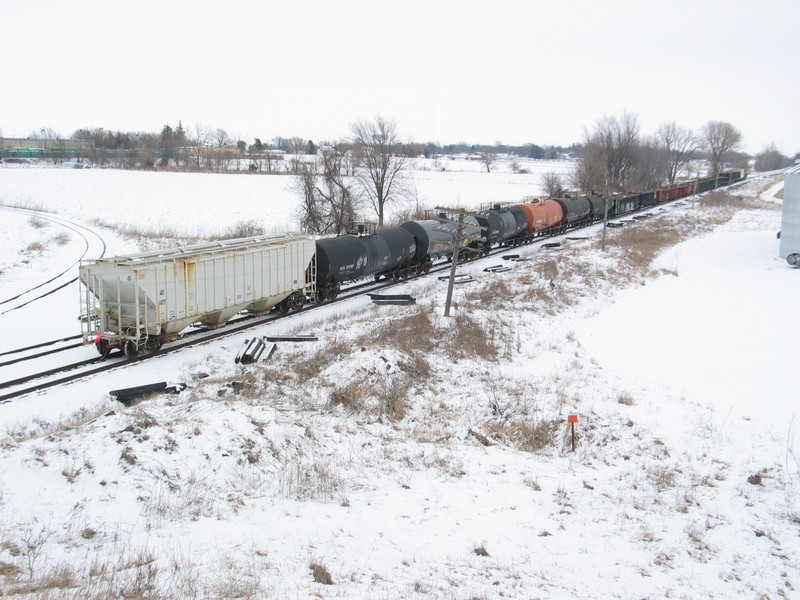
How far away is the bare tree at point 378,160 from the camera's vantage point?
174ft

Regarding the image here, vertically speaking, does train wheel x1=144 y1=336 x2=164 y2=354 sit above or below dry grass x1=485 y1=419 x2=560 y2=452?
above

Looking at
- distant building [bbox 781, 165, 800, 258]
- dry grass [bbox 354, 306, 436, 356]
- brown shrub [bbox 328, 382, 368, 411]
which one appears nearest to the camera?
brown shrub [bbox 328, 382, 368, 411]

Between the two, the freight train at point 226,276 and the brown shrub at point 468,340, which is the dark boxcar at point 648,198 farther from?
the brown shrub at point 468,340

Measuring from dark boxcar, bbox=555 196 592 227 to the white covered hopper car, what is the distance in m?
30.5

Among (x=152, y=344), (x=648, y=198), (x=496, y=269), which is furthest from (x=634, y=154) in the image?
(x=152, y=344)

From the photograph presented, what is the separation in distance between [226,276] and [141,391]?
6184 millimetres

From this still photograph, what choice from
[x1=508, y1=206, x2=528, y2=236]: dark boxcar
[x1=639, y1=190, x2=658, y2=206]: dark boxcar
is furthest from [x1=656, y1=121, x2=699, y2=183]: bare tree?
[x1=508, y1=206, x2=528, y2=236]: dark boxcar

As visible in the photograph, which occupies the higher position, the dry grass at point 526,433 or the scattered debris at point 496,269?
the scattered debris at point 496,269

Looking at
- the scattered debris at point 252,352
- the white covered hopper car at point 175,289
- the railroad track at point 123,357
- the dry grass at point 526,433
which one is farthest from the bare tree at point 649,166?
the dry grass at point 526,433

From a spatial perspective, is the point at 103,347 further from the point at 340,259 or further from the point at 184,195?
the point at 184,195

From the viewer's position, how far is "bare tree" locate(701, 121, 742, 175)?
121 meters

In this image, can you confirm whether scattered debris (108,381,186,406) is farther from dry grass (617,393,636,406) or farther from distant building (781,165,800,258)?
distant building (781,165,800,258)

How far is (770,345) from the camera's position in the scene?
777 inches

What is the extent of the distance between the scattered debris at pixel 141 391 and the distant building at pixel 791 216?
3656cm
